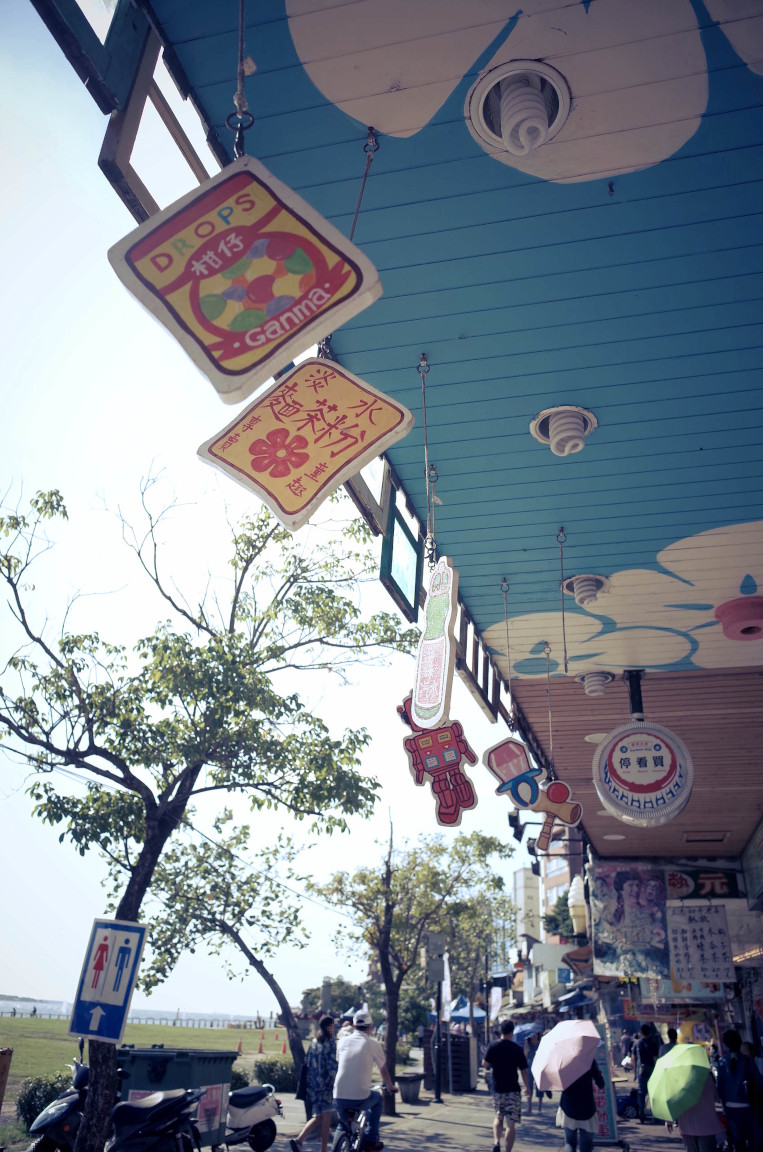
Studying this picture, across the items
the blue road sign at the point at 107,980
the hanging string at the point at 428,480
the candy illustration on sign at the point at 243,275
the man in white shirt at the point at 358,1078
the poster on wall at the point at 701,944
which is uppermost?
the hanging string at the point at 428,480

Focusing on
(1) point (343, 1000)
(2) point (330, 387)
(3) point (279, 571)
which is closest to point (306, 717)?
(3) point (279, 571)

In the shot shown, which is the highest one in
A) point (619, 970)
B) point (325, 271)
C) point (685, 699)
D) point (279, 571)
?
point (279, 571)

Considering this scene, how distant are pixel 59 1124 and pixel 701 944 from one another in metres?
10.8

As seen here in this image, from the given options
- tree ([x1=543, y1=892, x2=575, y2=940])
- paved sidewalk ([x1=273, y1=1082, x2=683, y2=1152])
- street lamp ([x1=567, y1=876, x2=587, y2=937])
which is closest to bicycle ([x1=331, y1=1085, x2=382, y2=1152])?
paved sidewalk ([x1=273, y1=1082, x2=683, y2=1152])

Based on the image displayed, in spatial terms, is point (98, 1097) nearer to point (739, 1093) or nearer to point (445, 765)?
point (445, 765)

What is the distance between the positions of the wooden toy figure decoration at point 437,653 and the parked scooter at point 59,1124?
17.8ft

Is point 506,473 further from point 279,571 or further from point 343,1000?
point 343,1000

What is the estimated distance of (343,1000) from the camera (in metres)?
46.0

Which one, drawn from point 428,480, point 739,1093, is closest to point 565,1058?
point 739,1093

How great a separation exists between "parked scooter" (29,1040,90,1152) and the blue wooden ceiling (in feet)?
20.3

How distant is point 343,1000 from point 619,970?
37.2 meters

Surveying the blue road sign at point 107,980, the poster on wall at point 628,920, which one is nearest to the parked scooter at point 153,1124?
the blue road sign at point 107,980

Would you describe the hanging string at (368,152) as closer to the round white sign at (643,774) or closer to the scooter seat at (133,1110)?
the round white sign at (643,774)

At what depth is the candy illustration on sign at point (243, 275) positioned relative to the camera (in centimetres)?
293
